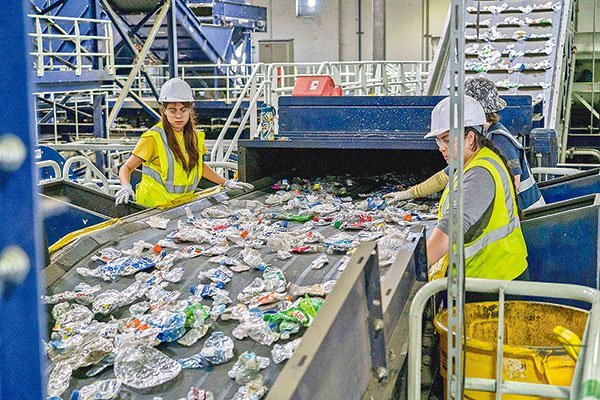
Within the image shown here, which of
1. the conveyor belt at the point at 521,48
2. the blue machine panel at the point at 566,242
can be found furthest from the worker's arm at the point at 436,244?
the conveyor belt at the point at 521,48

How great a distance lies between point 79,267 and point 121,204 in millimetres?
1359

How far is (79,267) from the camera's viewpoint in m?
3.42

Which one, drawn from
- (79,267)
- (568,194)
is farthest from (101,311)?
(568,194)

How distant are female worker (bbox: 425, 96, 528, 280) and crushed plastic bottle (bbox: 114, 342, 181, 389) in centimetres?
129

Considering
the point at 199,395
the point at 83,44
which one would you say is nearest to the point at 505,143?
the point at 199,395

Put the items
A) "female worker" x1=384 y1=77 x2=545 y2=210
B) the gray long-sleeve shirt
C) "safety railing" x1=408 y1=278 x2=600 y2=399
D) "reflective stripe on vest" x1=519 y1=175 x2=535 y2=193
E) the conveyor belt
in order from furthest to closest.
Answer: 1. the conveyor belt
2. "reflective stripe on vest" x1=519 y1=175 x2=535 y2=193
3. "female worker" x1=384 y1=77 x2=545 y2=210
4. the gray long-sleeve shirt
5. "safety railing" x1=408 y1=278 x2=600 y2=399

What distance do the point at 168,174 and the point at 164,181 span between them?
6 centimetres

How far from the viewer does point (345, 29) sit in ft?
75.4

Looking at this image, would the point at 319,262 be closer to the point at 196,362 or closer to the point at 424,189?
the point at 196,362

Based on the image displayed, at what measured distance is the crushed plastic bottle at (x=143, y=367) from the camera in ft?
7.82

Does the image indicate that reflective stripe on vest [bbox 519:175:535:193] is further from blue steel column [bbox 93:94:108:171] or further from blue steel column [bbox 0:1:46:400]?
blue steel column [bbox 93:94:108:171]

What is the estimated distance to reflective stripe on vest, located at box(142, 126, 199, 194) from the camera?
475 centimetres

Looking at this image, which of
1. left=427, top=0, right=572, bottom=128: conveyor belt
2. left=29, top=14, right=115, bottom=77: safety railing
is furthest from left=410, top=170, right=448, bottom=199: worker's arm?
left=29, top=14, right=115, bottom=77: safety railing

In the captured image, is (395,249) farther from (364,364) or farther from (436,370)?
(364,364)
